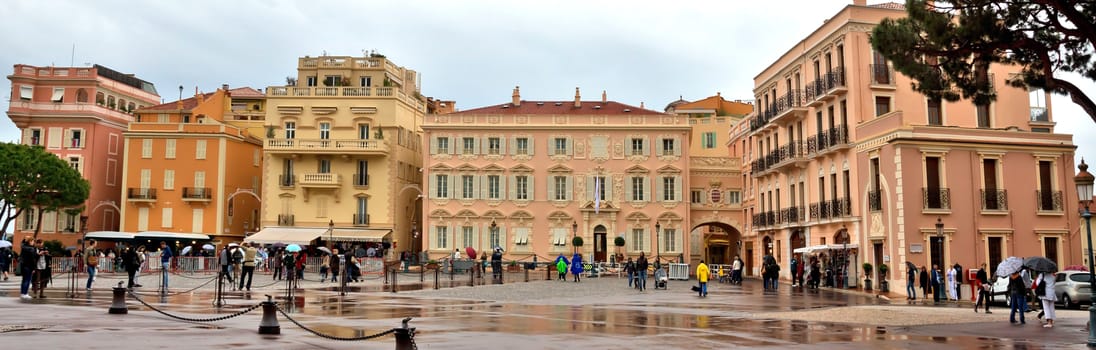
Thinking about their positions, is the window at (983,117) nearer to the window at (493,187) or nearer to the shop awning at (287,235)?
the window at (493,187)

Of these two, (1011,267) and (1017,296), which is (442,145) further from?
(1017,296)

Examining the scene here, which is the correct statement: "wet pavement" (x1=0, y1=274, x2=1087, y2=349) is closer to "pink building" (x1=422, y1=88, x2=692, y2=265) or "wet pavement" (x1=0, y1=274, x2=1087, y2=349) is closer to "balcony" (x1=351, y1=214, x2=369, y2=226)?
"pink building" (x1=422, y1=88, x2=692, y2=265)

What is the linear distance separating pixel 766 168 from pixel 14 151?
43.7 metres

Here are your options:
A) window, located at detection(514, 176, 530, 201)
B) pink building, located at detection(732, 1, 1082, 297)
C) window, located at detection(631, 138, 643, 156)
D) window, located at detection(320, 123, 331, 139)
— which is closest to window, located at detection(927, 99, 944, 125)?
pink building, located at detection(732, 1, 1082, 297)

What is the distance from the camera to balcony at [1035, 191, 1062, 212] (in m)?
37.4

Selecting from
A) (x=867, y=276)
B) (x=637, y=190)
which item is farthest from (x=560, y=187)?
(x=867, y=276)

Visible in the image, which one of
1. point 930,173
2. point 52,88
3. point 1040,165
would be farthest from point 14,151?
point 1040,165

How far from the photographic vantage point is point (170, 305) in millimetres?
22375

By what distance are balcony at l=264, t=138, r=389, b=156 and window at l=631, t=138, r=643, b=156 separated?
15475 mm

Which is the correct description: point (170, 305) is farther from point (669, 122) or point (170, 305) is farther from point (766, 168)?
point (669, 122)

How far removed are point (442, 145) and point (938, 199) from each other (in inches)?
1247

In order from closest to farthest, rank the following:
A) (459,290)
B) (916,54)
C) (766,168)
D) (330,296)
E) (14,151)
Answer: (916,54)
(330,296)
(459,290)
(766,168)
(14,151)

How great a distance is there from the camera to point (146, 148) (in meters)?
61.5

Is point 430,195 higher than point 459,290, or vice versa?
point 430,195
